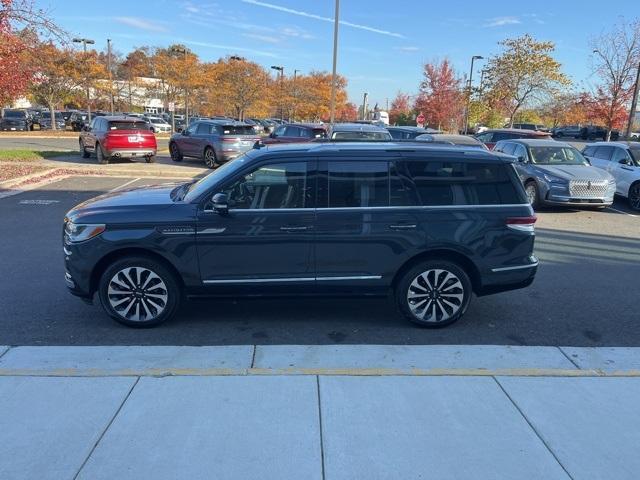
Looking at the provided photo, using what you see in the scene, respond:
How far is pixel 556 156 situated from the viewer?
13219mm

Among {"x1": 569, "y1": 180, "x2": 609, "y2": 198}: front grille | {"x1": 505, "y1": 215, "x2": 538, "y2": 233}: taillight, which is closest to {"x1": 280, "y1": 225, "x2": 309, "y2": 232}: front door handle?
{"x1": 505, "y1": 215, "x2": 538, "y2": 233}: taillight

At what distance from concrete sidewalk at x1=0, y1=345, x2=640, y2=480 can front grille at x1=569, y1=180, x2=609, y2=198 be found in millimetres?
8328

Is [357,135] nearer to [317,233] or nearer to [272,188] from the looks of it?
[272,188]

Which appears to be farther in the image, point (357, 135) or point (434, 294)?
point (357, 135)

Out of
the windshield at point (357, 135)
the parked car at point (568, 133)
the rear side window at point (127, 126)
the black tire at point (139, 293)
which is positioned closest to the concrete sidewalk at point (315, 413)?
the black tire at point (139, 293)

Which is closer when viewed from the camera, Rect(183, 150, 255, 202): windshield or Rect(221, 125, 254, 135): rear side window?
Rect(183, 150, 255, 202): windshield

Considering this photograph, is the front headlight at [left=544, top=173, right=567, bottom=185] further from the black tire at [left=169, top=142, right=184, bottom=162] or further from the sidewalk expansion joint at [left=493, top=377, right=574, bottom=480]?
the black tire at [left=169, top=142, right=184, bottom=162]

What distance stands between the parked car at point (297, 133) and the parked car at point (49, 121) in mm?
34010

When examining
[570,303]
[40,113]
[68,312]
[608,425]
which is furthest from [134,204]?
[40,113]

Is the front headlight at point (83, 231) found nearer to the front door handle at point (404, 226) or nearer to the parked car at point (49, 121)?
the front door handle at point (404, 226)

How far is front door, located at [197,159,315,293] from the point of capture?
15.6 feet

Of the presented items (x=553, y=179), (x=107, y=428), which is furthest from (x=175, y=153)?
(x=107, y=428)

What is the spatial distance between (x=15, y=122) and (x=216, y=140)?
30.6 m

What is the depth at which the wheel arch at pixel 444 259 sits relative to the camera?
Result: 4.98 meters
